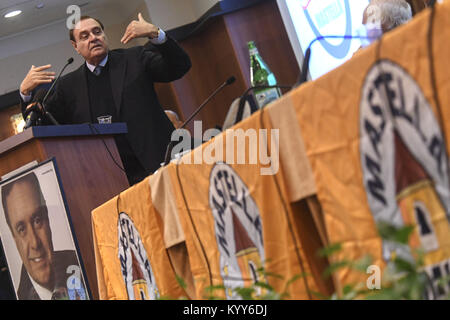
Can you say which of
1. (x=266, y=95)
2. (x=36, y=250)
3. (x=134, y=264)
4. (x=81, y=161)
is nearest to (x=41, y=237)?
(x=36, y=250)

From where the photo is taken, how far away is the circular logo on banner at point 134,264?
2.05 meters

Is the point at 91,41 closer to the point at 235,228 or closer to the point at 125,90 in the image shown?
the point at 125,90

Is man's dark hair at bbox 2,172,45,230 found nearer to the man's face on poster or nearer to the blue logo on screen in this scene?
the man's face on poster

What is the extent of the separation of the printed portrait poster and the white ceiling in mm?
→ 4920

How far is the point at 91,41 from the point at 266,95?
1.68m

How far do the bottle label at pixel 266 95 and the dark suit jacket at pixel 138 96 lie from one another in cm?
132

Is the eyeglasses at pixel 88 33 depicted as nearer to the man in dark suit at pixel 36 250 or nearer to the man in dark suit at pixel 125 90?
Answer: the man in dark suit at pixel 125 90

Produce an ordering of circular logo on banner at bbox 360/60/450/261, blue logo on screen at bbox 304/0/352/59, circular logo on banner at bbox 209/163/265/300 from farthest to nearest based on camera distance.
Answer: blue logo on screen at bbox 304/0/352/59 → circular logo on banner at bbox 209/163/265/300 → circular logo on banner at bbox 360/60/450/261

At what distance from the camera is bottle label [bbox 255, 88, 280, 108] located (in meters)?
1.78

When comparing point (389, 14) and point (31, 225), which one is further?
point (31, 225)

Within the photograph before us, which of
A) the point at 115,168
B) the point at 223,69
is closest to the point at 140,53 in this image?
the point at 115,168

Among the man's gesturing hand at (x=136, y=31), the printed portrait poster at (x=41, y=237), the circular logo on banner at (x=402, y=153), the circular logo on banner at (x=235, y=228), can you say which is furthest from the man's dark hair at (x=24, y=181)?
the circular logo on banner at (x=402, y=153)

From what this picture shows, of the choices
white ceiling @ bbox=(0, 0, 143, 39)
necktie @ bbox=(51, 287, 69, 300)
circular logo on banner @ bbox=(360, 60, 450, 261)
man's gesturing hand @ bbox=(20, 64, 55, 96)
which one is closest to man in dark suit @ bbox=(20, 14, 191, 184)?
man's gesturing hand @ bbox=(20, 64, 55, 96)

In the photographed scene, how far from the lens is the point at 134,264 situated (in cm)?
215
